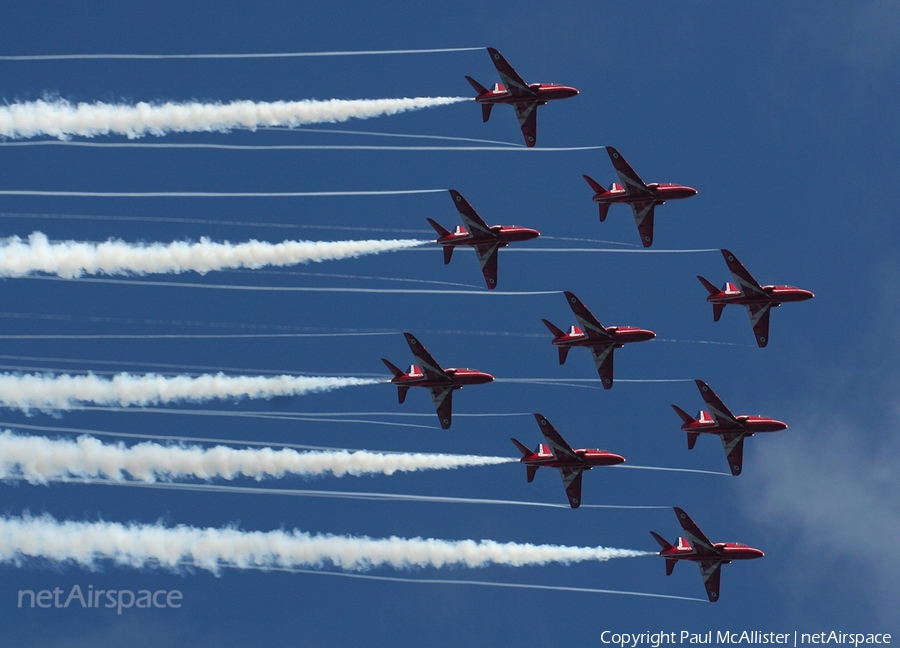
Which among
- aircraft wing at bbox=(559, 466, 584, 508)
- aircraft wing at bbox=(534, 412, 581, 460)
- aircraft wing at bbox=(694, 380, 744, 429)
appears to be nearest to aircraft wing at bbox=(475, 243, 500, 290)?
aircraft wing at bbox=(534, 412, 581, 460)

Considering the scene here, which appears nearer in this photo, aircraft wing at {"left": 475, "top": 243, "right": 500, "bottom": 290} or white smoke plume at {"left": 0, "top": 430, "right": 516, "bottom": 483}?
white smoke plume at {"left": 0, "top": 430, "right": 516, "bottom": 483}

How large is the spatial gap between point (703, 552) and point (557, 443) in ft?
30.3

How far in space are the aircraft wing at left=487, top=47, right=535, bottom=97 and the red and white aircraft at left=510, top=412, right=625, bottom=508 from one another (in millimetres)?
15420

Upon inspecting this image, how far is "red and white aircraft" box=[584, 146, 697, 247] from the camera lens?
3659 inches

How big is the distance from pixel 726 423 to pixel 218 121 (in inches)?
1140

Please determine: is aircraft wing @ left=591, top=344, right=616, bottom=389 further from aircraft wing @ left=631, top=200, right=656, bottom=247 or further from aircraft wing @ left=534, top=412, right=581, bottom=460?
aircraft wing @ left=631, top=200, right=656, bottom=247

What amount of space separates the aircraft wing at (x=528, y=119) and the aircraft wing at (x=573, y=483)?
16.0 metres

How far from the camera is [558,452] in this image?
303ft

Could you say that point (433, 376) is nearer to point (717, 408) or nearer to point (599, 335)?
point (599, 335)

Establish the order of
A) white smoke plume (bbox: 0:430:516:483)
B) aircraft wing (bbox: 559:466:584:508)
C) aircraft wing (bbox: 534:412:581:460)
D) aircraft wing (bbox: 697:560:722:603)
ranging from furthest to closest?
aircraft wing (bbox: 697:560:722:603) → aircraft wing (bbox: 559:466:584:508) → aircraft wing (bbox: 534:412:581:460) → white smoke plume (bbox: 0:430:516:483)

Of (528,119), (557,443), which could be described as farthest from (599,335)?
(528,119)

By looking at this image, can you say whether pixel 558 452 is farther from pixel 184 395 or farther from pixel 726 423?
pixel 184 395

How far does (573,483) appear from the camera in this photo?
93.6 m

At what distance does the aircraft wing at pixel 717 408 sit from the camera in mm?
94438
